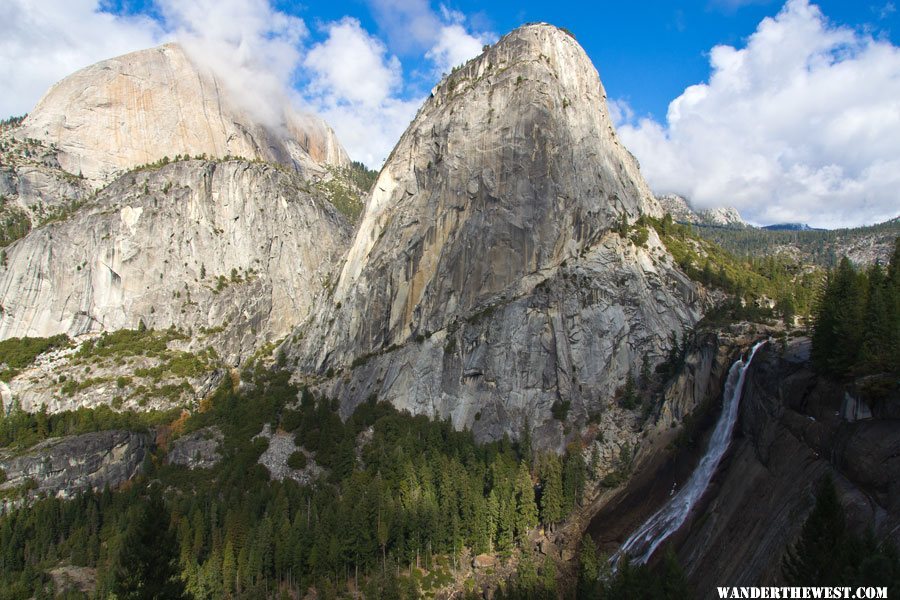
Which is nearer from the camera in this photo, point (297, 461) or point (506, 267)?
point (297, 461)

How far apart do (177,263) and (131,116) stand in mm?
55965

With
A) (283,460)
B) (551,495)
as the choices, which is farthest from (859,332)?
(283,460)

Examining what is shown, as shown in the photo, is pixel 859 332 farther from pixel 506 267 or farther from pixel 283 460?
pixel 283 460

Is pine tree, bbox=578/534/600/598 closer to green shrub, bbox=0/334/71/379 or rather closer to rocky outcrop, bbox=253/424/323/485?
rocky outcrop, bbox=253/424/323/485

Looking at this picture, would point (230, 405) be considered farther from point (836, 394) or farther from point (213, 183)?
point (836, 394)

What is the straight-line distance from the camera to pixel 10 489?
75.4 meters

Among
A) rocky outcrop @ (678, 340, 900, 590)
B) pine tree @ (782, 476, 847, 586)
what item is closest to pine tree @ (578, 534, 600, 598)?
rocky outcrop @ (678, 340, 900, 590)

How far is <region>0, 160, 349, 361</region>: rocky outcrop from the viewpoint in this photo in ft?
378

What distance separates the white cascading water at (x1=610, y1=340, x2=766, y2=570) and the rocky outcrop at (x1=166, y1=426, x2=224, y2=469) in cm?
6116

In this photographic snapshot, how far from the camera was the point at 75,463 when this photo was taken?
263 feet

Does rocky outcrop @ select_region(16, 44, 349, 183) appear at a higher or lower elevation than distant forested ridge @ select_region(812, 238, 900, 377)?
higher

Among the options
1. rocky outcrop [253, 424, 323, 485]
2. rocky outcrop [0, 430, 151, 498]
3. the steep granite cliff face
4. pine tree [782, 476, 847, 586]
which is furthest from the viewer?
the steep granite cliff face

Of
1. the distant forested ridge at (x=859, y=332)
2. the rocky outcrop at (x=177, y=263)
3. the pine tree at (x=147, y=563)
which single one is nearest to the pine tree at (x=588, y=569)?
the distant forested ridge at (x=859, y=332)

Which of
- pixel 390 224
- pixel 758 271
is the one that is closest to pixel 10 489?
pixel 390 224
